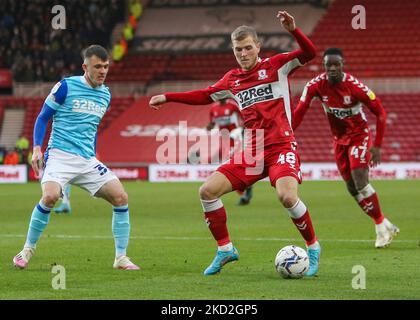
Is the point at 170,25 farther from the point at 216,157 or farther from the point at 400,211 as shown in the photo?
the point at 400,211

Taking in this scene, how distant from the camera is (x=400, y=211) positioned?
1903 centimetres

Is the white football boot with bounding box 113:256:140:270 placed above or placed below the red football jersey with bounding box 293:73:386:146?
below

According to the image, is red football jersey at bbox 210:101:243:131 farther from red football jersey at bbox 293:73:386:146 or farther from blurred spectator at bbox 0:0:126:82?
blurred spectator at bbox 0:0:126:82

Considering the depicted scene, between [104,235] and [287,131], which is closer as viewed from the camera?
[287,131]

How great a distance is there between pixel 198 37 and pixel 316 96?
33376mm

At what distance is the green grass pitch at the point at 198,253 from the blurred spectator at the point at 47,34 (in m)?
21.7

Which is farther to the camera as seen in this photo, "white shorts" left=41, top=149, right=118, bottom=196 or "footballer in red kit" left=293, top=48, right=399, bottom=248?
"footballer in red kit" left=293, top=48, right=399, bottom=248

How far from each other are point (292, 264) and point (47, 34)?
3845 centimetres

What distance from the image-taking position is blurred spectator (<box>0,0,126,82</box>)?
144 feet

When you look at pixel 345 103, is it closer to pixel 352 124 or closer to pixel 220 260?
pixel 352 124

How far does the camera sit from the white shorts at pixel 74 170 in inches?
413

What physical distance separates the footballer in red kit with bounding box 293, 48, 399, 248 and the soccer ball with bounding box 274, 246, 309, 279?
3.25 m

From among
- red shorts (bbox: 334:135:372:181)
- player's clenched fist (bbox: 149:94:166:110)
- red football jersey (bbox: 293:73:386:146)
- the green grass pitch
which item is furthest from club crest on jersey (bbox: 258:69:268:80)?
red shorts (bbox: 334:135:372:181)

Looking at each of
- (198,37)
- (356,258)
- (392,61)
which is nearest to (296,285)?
Result: (356,258)
